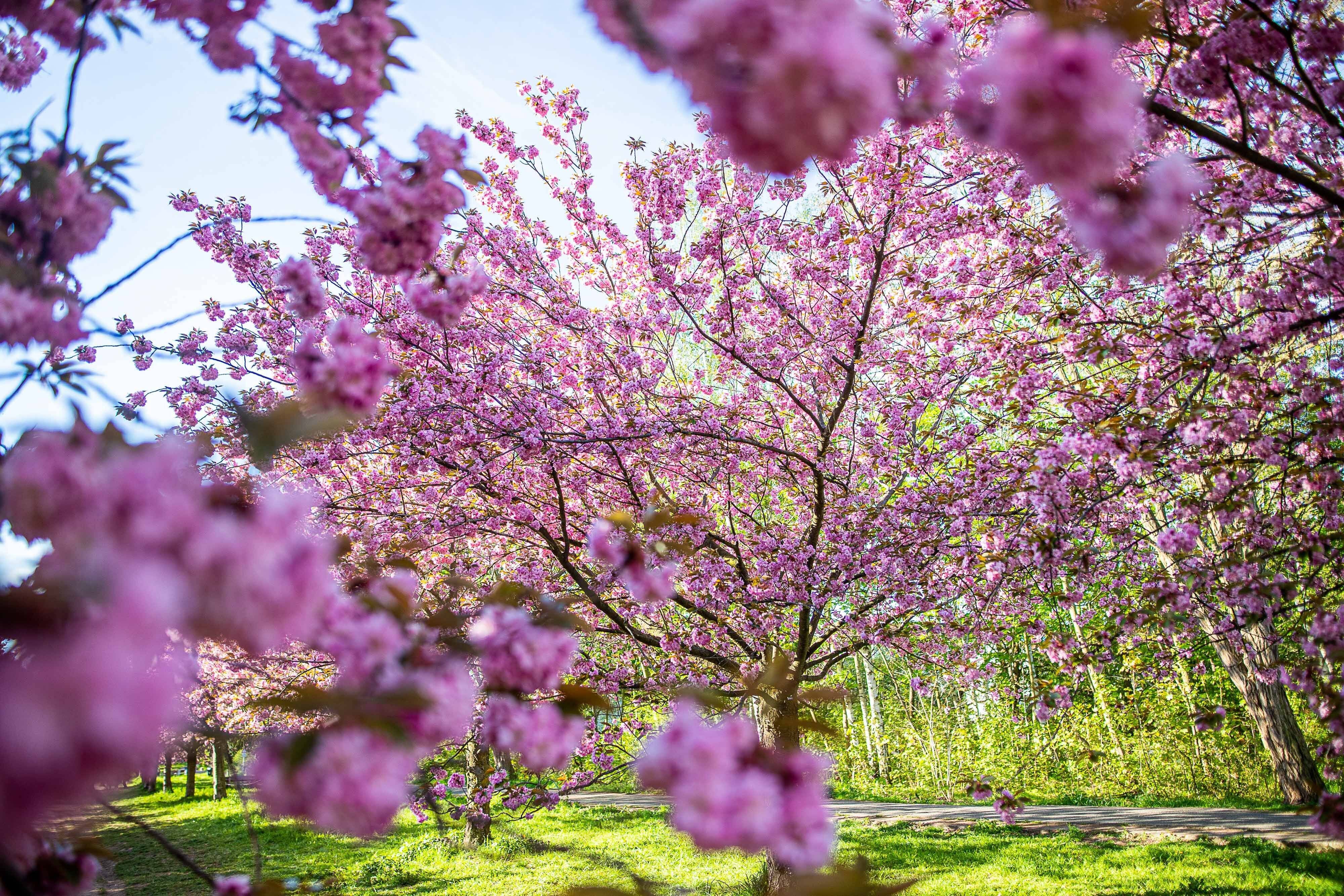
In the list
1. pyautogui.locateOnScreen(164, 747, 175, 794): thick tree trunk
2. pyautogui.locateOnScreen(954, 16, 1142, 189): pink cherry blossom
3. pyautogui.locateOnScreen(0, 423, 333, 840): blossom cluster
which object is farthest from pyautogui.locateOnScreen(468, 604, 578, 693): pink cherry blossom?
pyautogui.locateOnScreen(164, 747, 175, 794): thick tree trunk

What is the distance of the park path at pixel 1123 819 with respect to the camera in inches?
298

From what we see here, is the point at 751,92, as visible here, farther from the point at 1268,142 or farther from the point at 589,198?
the point at 589,198

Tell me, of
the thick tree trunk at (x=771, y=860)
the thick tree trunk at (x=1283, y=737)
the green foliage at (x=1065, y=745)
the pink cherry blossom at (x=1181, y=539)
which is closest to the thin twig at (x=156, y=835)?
the thick tree trunk at (x=771, y=860)

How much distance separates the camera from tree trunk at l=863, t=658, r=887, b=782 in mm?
16625

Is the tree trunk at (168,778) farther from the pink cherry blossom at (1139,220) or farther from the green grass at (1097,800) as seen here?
the pink cherry blossom at (1139,220)

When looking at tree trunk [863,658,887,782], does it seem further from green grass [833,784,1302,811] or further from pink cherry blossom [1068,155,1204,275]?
pink cherry blossom [1068,155,1204,275]

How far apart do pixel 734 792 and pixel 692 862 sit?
9004 millimetres

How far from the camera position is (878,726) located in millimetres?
16547

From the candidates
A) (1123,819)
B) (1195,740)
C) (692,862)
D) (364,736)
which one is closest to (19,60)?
(364,736)

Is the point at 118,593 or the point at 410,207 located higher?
the point at 410,207

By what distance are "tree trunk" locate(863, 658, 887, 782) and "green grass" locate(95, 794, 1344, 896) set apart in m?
6.54

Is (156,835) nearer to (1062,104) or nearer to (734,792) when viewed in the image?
(734,792)

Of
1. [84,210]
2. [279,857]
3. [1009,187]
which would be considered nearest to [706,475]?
[1009,187]

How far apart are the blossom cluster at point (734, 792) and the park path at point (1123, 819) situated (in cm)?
673
